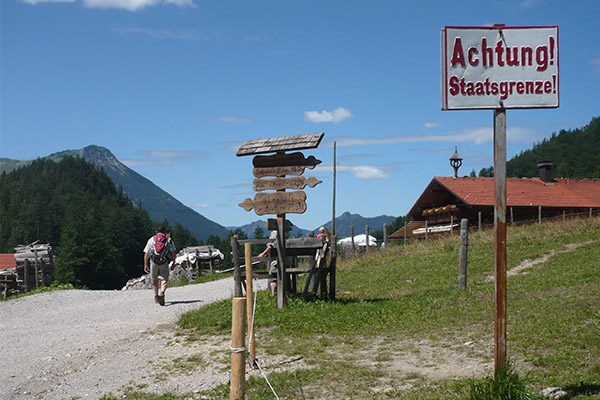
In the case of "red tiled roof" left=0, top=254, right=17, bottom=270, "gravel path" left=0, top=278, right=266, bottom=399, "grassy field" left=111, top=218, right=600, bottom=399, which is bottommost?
"red tiled roof" left=0, top=254, right=17, bottom=270

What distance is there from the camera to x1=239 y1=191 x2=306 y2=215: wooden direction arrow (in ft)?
40.8

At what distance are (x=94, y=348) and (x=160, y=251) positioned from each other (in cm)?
457

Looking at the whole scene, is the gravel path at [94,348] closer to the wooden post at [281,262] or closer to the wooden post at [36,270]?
the wooden post at [281,262]

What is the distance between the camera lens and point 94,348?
10453mm

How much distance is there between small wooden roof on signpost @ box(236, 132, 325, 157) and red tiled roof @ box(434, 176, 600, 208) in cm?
2686

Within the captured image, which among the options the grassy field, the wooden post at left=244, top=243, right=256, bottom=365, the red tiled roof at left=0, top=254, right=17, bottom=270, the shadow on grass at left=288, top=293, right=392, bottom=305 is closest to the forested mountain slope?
the red tiled roof at left=0, top=254, right=17, bottom=270

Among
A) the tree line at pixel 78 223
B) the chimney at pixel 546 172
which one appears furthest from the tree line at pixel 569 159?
the tree line at pixel 78 223

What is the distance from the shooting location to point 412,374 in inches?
279

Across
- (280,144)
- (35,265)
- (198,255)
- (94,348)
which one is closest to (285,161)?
(280,144)

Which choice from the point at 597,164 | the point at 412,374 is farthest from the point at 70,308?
the point at 597,164

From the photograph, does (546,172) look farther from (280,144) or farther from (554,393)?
(554,393)

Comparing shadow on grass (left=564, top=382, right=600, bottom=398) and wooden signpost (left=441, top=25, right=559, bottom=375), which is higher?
wooden signpost (left=441, top=25, right=559, bottom=375)

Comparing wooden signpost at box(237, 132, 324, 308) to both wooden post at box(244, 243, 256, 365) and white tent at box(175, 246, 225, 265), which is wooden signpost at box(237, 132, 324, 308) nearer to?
wooden post at box(244, 243, 256, 365)

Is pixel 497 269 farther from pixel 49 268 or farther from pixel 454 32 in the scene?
pixel 49 268
